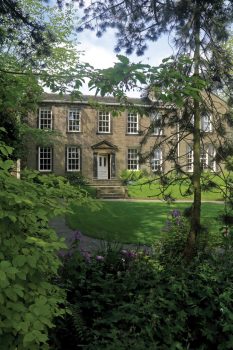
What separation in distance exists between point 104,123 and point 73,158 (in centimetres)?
434

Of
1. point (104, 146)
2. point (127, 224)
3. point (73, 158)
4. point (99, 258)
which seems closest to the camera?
point (99, 258)

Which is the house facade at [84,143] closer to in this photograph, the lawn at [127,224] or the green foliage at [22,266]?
the lawn at [127,224]

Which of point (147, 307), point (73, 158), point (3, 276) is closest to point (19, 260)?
point (3, 276)

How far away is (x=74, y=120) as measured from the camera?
32875mm

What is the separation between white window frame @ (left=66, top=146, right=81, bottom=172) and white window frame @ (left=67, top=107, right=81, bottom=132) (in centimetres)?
171

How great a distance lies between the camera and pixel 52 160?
32.3 m

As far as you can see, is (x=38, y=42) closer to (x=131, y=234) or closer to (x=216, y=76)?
(x=216, y=76)

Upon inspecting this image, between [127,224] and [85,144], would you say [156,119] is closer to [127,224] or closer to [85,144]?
[127,224]

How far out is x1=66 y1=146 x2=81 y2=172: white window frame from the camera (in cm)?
3266

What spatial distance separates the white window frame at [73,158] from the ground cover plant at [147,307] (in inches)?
1106

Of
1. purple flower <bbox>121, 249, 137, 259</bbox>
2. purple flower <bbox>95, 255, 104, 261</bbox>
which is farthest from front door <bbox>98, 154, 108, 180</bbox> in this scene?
purple flower <bbox>95, 255, 104, 261</bbox>

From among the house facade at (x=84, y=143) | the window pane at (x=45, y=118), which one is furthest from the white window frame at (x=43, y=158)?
the window pane at (x=45, y=118)

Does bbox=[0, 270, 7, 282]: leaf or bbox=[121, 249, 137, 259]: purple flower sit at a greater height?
bbox=[0, 270, 7, 282]: leaf

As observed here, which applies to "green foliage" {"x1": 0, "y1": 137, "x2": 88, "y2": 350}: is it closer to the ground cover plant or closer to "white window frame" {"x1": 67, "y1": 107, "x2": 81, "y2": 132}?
the ground cover plant
